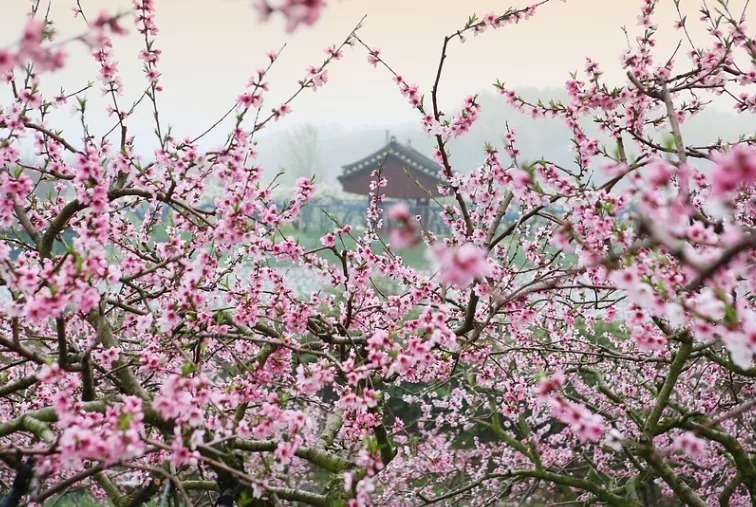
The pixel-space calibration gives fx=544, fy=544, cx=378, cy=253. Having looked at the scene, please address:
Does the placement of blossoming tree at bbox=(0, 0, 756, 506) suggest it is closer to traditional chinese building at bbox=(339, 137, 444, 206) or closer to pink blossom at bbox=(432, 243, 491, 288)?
pink blossom at bbox=(432, 243, 491, 288)

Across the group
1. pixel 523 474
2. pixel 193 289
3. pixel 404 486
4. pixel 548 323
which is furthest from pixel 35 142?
pixel 404 486

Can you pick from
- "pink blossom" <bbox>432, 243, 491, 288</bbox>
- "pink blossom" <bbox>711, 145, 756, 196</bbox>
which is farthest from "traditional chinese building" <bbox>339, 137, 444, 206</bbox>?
"pink blossom" <bbox>711, 145, 756, 196</bbox>

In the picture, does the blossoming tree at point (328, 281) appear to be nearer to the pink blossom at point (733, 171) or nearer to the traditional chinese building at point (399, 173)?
the pink blossom at point (733, 171)

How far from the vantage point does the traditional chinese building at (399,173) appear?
71.2 ft

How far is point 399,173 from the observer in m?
22.6

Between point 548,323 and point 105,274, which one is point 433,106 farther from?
point 548,323

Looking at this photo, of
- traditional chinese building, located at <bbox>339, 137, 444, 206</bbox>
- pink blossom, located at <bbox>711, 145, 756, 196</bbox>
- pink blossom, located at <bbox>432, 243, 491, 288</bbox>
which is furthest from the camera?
traditional chinese building, located at <bbox>339, 137, 444, 206</bbox>

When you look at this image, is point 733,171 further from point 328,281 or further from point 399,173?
point 399,173

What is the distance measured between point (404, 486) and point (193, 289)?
23.3 feet

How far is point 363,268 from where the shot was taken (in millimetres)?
4012

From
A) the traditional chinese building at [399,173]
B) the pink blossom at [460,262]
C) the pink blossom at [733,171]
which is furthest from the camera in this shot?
the traditional chinese building at [399,173]

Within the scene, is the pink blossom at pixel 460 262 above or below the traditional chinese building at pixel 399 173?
below

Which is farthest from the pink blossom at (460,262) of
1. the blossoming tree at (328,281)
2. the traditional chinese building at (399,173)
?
the traditional chinese building at (399,173)

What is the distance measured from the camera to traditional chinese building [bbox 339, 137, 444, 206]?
21703 mm
